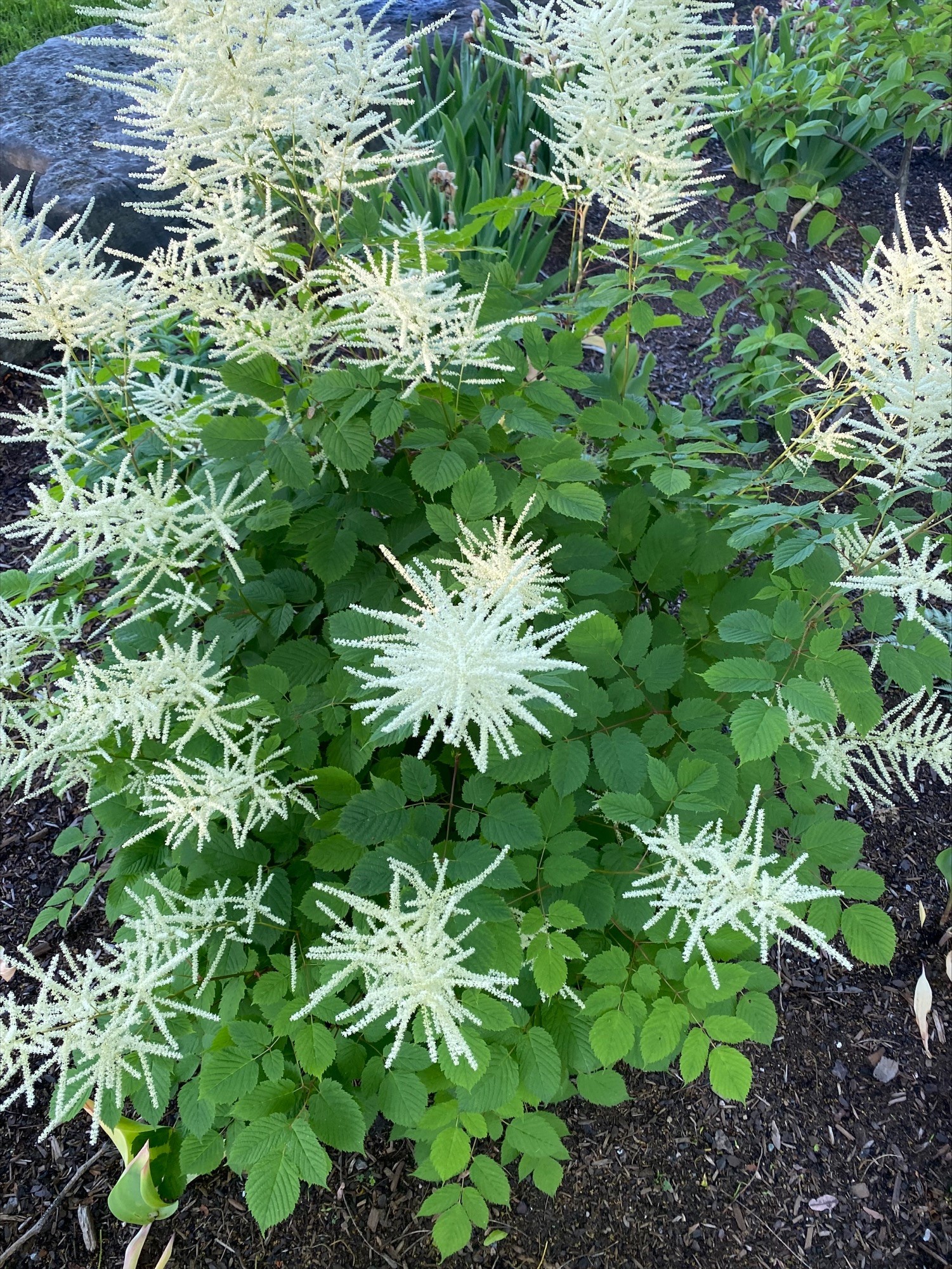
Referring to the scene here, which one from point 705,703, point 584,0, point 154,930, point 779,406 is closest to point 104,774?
point 154,930

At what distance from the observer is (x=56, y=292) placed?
5.10ft

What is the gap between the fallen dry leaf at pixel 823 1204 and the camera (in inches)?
87.0

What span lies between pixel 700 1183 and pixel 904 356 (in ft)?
7.08

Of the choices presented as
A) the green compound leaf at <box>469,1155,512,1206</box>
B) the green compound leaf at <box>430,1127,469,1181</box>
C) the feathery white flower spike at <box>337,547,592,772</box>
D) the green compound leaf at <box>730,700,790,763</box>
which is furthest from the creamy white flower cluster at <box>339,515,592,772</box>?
the green compound leaf at <box>469,1155,512,1206</box>

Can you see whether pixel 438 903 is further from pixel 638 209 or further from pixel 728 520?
pixel 638 209

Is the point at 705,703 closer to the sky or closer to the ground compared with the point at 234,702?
closer to the ground

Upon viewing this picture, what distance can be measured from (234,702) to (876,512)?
132 centimetres

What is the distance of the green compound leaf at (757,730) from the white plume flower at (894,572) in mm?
262

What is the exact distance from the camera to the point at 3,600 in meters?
1.71

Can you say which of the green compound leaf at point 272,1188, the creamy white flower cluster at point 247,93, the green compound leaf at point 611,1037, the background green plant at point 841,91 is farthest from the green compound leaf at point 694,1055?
the background green plant at point 841,91

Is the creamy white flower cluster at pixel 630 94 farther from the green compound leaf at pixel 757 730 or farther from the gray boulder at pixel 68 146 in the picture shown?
the gray boulder at pixel 68 146

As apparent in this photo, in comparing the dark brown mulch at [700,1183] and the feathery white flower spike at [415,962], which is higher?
the feathery white flower spike at [415,962]

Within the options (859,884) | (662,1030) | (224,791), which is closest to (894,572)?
(859,884)

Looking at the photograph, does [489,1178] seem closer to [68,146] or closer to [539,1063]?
[539,1063]
